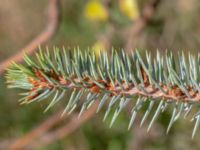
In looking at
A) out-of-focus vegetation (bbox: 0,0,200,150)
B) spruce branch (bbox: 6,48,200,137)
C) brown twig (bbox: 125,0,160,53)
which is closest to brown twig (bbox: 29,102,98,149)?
out-of-focus vegetation (bbox: 0,0,200,150)

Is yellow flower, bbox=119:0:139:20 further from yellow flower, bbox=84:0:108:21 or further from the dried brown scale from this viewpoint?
the dried brown scale

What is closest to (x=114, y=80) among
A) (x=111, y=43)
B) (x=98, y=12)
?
(x=98, y=12)

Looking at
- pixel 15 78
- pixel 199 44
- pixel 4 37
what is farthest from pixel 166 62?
pixel 4 37

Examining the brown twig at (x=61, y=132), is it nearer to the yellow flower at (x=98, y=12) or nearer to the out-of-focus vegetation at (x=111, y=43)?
the out-of-focus vegetation at (x=111, y=43)

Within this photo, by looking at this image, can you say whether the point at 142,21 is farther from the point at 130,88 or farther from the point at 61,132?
the point at 130,88

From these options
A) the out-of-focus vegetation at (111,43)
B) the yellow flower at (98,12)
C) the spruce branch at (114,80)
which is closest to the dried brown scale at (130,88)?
the spruce branch at (114,80)
